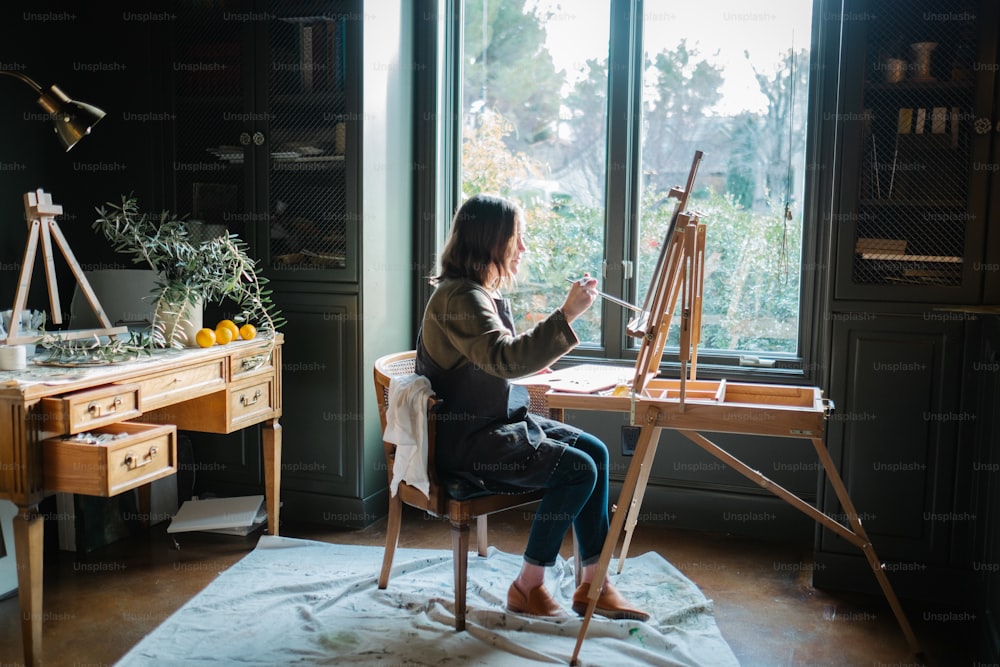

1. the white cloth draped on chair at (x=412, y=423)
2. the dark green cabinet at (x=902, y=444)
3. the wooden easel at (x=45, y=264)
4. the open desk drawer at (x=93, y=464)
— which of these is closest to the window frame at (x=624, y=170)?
the dark green cabinet at (x=902, y=444)

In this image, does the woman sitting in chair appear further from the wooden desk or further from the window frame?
the window frame

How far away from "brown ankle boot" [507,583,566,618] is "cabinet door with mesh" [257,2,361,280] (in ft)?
4.69

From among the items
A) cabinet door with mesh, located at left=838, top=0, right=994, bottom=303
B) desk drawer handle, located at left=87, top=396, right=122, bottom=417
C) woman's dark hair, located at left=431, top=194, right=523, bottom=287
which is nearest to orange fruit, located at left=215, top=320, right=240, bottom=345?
desk drawer handle, located at left=87, top=396, right=122, bottom=417

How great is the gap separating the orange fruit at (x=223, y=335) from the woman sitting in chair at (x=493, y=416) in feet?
2.69

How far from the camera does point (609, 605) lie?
2555 millimetres

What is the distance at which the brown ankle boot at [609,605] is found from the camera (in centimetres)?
254

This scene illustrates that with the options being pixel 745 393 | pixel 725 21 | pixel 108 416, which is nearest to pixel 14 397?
pixel 108 416

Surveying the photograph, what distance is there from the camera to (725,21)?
330 cm

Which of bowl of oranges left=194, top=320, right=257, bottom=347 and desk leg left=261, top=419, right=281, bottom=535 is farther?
desk leg left=261, top=419, right=281, bottom=535

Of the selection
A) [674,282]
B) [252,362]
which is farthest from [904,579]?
[252,362]

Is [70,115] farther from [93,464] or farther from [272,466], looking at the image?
[272,466]

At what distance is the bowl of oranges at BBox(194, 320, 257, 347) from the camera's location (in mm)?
2867

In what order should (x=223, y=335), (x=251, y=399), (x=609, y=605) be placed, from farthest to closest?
(x=251, y=399) → (x=223, y=335) → (x=609, y=605)

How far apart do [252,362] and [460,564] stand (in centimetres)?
113
